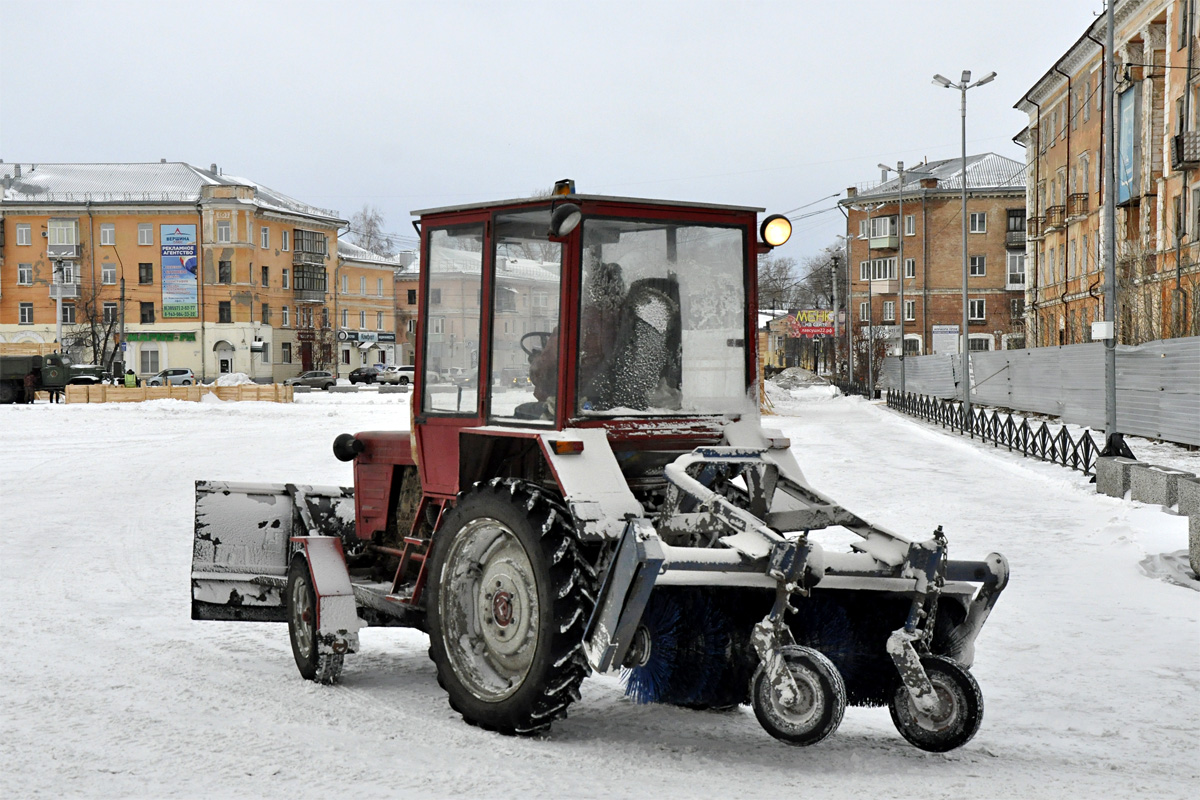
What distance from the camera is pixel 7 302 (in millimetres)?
87375

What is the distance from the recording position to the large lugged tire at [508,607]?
543cm

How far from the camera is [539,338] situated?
20.5ft

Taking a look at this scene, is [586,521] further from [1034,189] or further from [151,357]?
[151,357]

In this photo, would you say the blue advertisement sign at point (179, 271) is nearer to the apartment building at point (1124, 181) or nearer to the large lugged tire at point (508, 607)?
the apartment building at point (1124, 181)

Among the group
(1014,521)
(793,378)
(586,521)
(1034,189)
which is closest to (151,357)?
(793,378)

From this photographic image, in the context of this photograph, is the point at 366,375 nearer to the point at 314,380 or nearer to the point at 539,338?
the point at 314,380

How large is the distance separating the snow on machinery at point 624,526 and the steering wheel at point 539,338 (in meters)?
0.02

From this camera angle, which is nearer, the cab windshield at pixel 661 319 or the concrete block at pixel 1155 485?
the cab windshield at pixel 661 319

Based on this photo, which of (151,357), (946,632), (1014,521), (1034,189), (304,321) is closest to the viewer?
(946,632)

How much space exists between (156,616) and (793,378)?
271 feet

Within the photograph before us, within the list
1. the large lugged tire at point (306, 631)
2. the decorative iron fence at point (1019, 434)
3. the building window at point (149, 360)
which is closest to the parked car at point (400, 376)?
the building window at point (149, 360)

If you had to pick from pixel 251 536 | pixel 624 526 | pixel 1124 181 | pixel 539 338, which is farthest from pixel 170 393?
pixel 624 526

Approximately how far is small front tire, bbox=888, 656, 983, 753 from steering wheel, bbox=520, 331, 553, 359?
89.2 inches

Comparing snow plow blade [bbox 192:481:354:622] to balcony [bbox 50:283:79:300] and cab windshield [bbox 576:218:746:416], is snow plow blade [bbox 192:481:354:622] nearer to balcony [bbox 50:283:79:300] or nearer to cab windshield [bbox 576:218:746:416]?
cab windshield [bbox 576:218:746:416]
